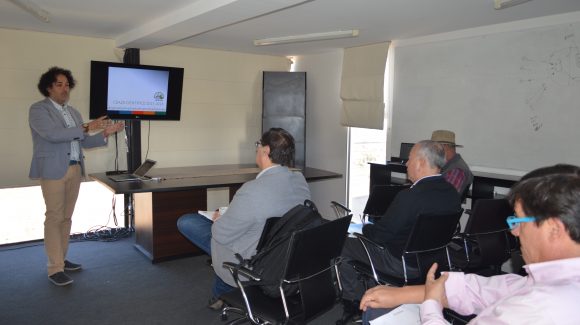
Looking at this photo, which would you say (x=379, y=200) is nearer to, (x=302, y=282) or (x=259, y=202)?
(x=259, y=202)

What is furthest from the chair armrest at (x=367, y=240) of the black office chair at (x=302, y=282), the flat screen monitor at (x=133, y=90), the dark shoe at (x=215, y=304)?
the flat screen monitor at (x=133, y=90)

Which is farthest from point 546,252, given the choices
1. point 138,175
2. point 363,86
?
point 363,86

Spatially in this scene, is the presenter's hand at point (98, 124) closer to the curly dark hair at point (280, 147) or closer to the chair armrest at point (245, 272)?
the curly dark hair at point (280, 147)

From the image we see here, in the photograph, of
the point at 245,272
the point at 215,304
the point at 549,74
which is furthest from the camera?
the point at 549,74

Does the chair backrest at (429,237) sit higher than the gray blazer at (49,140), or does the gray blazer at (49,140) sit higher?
the gray blazer at (49,140)

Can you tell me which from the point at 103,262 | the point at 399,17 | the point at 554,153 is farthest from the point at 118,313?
the point at 554,153

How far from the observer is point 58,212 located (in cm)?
361

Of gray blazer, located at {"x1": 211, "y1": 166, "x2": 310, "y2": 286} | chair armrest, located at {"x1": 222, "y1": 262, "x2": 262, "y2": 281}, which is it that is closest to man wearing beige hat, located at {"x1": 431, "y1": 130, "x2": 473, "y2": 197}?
gray blazer, located at {"x1": 211, "y1": 166, "x2": 310, "y2": 286}

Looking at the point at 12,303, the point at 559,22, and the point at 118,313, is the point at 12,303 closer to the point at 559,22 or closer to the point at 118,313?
the point at 118,313

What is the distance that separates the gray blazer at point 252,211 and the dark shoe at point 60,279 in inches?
69.6

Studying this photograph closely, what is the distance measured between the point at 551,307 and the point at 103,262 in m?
4.02

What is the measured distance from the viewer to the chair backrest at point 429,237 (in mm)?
2463

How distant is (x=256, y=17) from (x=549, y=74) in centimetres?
264

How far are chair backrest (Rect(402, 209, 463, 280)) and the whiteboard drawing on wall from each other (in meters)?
1.94
